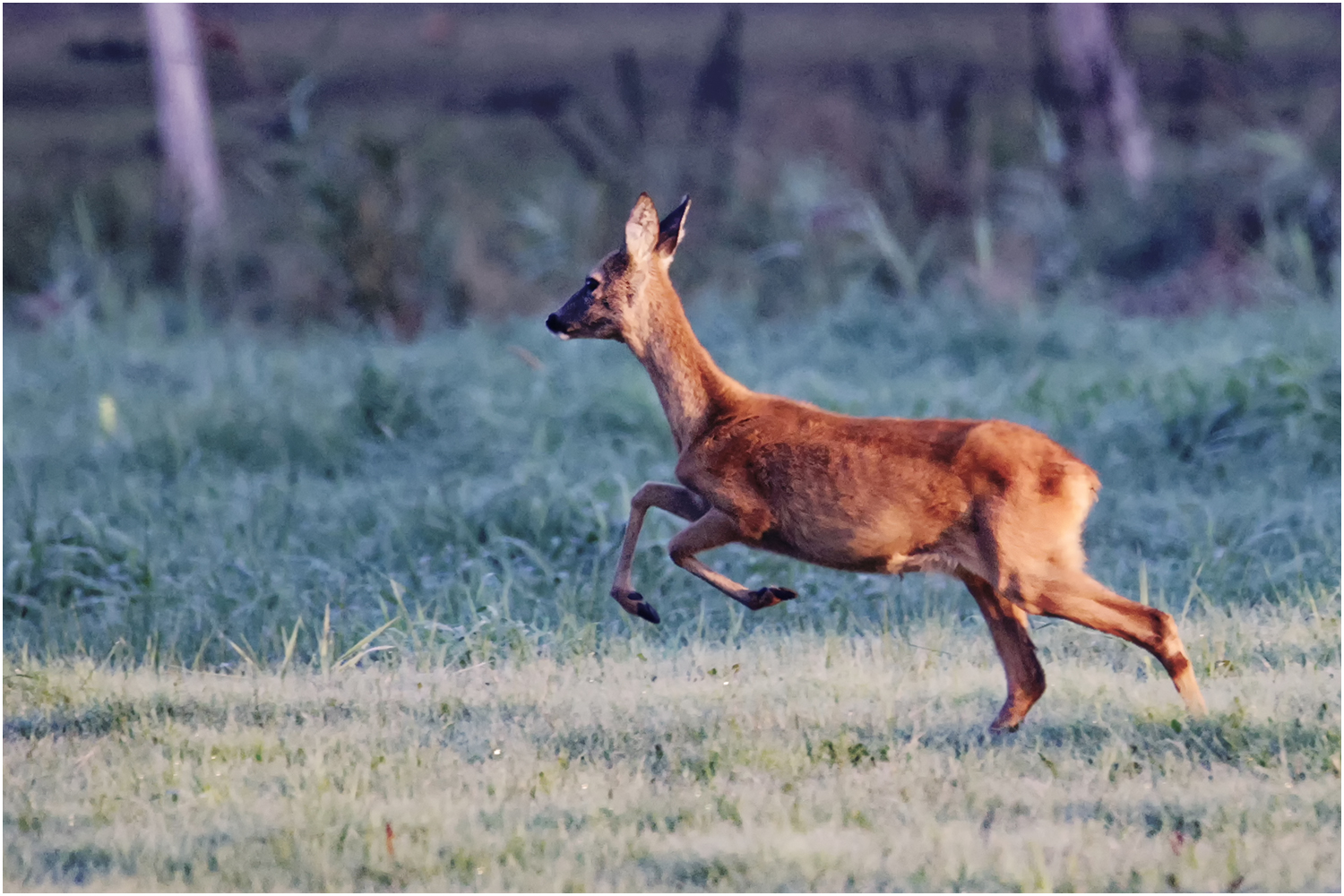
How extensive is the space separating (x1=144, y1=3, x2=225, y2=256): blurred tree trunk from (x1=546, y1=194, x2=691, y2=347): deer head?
11.5 metres

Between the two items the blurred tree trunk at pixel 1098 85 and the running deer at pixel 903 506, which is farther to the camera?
the blurred tree trunk at pixel 1098 85

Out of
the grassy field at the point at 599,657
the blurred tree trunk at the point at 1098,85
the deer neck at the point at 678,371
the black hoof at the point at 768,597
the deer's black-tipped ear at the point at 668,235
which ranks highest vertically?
the blurred tree trunk at the point at 1098,85

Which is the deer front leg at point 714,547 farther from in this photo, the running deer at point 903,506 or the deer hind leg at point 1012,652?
the deer hind leg at point 1012,652

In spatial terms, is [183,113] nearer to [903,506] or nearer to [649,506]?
[649,506]

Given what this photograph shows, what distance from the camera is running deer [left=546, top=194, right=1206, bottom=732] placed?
15.6ft

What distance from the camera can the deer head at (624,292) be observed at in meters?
5.47

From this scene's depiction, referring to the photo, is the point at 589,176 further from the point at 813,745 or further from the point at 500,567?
the point at 813,745

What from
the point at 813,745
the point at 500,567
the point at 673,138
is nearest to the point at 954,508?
the point at 813,745

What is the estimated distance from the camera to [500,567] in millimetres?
7043

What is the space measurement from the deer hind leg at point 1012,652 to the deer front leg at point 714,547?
0.58m

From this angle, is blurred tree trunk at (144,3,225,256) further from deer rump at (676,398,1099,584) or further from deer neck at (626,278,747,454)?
deer rump at (676,398,1099,584)

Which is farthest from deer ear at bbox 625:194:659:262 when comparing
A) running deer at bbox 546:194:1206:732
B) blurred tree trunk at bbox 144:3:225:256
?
blurred tree trunk at bbox 144:3:225:256

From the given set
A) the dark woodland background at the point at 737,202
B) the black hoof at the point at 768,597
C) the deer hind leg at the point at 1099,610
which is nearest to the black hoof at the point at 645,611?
the black hoof at the point at 768,597

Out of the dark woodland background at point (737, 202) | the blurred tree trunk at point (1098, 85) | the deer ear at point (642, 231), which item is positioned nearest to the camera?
the deer ear at point (642, 231)
